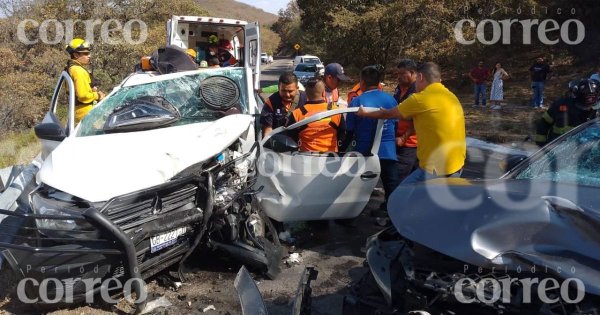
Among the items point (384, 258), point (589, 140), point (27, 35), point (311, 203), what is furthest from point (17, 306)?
point (27, 35)

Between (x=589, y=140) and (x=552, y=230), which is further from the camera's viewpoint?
(x=589, y=140)

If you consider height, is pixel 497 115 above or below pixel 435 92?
below

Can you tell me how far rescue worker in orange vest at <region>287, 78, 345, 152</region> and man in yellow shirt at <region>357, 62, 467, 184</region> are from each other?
0.72m

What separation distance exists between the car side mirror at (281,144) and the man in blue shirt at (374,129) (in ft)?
2.42

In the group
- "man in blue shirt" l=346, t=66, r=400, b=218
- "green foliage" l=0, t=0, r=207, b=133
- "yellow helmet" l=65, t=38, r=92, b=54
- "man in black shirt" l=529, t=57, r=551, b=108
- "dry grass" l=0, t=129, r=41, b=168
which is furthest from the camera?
"man in black shirt" l=529, t=57, r=551, b=108

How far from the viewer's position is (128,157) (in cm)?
363

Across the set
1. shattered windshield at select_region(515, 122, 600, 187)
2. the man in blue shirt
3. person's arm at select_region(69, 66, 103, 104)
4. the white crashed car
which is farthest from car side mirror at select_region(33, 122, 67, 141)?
shattered windshield at select_region(515, 122, 600, 187)

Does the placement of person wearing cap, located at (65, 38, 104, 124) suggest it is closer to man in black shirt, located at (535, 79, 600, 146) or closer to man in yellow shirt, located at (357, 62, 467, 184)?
man in yellow shirt, located at (357, 62, 467, 184)

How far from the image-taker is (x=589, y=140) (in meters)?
3.04

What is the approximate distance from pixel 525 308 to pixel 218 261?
294 cm

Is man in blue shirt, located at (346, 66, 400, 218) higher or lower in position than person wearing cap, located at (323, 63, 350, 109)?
lower

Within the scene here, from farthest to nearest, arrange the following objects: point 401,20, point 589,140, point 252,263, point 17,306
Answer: point 401,20 → point 252,263 → point 17,306 → point 589,140

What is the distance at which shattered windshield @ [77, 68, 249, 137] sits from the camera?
15.6 ft

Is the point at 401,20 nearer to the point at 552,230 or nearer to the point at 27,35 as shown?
the point at 27,35
